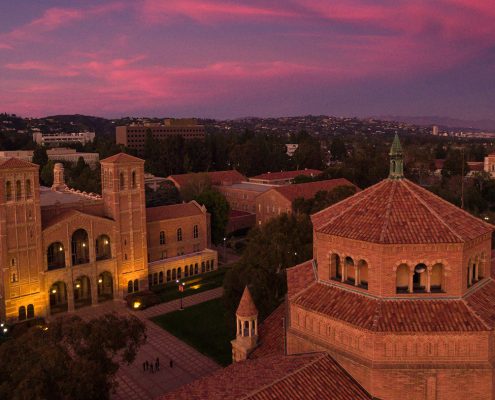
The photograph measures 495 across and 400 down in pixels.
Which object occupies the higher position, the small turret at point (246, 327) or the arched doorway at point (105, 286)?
the small turret at point (246, 327)

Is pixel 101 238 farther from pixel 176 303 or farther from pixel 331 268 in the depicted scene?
pixel 331 268

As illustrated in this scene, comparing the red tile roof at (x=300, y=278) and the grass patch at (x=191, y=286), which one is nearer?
the red tile roof at (x=300, y=278)

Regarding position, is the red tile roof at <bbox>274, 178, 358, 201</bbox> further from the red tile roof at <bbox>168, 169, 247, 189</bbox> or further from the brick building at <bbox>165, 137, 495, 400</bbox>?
the brick building at <bbox>165, 137, 495, 400</bbox>

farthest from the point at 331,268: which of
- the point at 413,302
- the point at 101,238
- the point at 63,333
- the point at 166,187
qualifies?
the point at 166,187

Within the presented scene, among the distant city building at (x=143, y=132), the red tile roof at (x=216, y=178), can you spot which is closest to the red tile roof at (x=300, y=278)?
the red tile roof at (x=216, y=178)

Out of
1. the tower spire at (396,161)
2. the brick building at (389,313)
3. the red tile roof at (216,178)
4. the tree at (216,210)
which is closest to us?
the brick building at (389,313)

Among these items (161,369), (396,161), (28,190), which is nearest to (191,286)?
(161,369)

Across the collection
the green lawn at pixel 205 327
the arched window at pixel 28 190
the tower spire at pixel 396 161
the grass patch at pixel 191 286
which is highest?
the tower spire at pixel 396 161

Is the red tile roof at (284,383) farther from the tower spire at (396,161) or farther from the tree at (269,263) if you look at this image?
the tree at (269,263)
